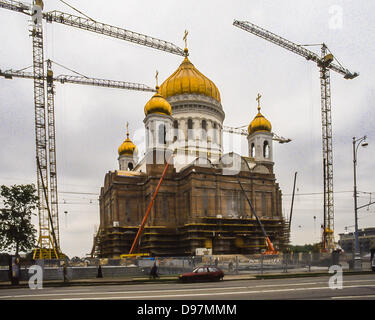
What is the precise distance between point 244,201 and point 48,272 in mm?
25961

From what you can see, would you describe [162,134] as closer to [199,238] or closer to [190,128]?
[190,128]

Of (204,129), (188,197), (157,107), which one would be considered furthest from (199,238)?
(204,129)

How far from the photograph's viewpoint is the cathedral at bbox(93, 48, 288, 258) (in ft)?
145

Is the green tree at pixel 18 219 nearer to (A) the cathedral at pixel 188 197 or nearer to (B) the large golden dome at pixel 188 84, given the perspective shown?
(A) the cathedral at pixel 188 197

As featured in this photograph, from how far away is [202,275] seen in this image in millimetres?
23609

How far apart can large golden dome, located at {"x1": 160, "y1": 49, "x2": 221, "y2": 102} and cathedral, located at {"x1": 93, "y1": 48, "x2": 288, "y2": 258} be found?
52.4 inches

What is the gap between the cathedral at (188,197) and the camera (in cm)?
4409

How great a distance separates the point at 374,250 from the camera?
29.8m

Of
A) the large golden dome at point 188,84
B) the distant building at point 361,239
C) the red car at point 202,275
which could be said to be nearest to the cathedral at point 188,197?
the large golden dome at point 188,84

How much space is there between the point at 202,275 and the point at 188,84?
38383mm

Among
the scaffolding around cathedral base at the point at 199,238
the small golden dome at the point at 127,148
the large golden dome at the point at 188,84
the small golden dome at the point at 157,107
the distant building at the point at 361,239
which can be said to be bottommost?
the distant building at the point at 361,239

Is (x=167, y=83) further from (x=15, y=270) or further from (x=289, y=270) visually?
(x=15, y=270)

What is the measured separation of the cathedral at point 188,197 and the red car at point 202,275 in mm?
18411

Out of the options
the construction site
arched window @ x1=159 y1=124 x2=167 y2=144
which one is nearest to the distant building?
the construction site
